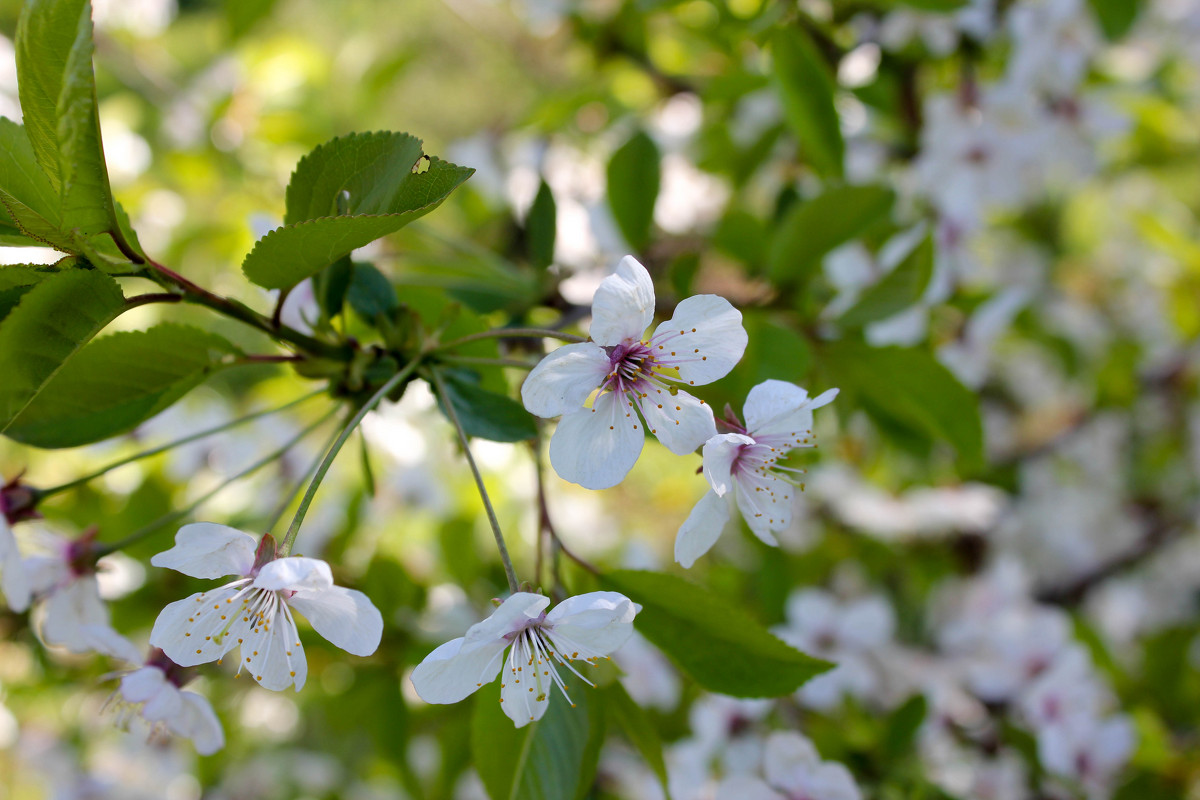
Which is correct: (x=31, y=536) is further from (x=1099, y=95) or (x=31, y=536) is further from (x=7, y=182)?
(x=1099, y=95)

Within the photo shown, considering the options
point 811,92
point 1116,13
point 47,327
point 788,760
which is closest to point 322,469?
point 47,327

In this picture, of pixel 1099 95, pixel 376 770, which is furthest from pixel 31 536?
pixel 1099 95

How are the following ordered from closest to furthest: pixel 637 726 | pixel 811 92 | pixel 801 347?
pixel 637 726
pixel 801 347
pixel 811 92

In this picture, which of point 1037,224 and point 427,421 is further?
point 1037,224

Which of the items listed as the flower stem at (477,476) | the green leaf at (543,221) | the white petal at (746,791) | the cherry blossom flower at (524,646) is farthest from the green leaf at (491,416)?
the white petal at (746,791)

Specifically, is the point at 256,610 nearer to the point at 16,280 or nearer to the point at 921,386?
the point at 16,280

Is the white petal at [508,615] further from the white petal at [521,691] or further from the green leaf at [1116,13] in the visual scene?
Result: the green leaf at [1116,13]

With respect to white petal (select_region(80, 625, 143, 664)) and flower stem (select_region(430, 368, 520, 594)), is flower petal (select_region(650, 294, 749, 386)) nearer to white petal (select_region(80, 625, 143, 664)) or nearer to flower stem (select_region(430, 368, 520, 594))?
flower stem (select_region(430, 368, 520, 594))
